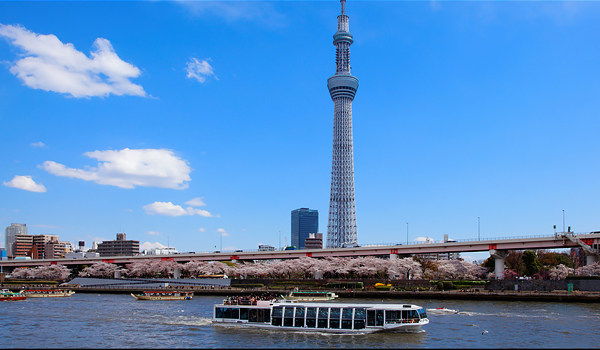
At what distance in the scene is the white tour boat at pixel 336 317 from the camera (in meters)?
49.0

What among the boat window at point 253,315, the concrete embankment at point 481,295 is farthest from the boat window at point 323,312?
the concrete embankment at point 481,295

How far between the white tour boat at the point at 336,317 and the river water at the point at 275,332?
91 cm

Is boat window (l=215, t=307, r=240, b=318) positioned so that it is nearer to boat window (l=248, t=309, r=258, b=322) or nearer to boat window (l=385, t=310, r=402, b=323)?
boat window (l=248, t=309, r=258, b=322)

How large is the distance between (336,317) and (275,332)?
647cm

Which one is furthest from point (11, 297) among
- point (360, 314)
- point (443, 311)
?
point (443, 311)

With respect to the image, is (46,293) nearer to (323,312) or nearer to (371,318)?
(323,312)

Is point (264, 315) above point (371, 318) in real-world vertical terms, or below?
below

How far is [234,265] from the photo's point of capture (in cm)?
16750

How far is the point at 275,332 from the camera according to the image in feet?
167

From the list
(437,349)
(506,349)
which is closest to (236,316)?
(437,349)

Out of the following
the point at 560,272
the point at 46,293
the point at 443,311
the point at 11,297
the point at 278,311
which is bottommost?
the point at 46,293

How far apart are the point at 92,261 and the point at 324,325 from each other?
136 m

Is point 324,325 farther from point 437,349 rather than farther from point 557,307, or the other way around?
point 557,307

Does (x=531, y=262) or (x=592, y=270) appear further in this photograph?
(x=531, y=262)
